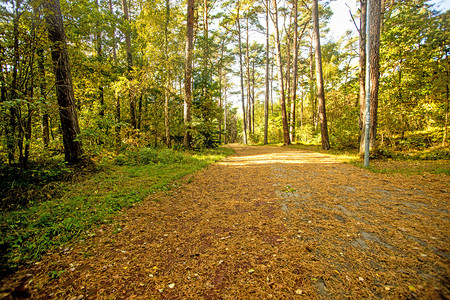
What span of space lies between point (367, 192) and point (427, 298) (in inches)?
105

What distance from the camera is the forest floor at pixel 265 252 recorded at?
151cm

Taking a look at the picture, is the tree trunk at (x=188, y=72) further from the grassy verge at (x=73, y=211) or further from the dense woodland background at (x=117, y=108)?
the grassy verge at (x=73, y=211)

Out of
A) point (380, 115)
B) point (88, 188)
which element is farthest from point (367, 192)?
point (380, 115)

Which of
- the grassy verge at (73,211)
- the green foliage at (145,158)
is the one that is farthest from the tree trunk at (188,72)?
the grassy verge at (73,211)

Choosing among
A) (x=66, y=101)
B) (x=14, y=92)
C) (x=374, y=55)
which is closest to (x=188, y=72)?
(x=66, y=101)

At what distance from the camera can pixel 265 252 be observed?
1974 mm

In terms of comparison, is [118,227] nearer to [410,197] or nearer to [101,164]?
[101,164]

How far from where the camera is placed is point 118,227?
2.67m

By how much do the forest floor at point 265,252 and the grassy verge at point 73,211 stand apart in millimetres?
233

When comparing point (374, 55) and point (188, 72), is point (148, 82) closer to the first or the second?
point (188, 72)

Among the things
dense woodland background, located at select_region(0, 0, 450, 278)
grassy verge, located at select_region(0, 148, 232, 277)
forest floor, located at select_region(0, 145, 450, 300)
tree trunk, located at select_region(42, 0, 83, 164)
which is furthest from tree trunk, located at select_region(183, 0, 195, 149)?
forest floor, located at select_region(0, 145, 450, 300)

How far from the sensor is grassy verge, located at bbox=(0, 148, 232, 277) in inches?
80.4

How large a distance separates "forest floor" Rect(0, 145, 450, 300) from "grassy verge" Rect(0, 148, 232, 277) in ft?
0.76

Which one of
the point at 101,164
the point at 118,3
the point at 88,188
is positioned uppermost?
the point at 118,3
